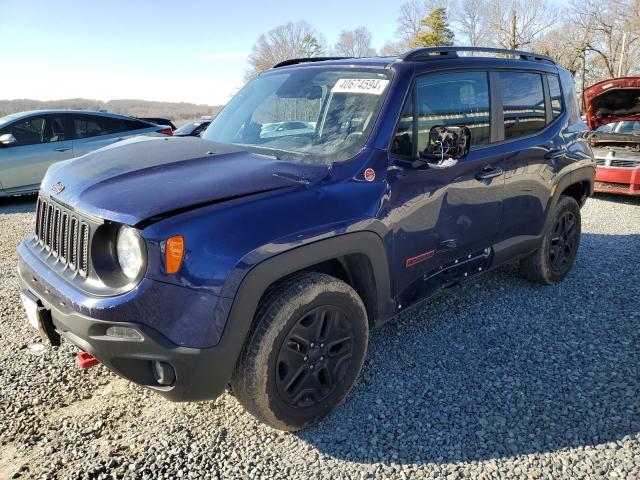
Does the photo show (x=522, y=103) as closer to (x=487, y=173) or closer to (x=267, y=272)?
(x=487, y=173)

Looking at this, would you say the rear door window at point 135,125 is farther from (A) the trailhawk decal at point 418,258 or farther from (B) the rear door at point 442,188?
(A) the trailhawk decal at point 418,258

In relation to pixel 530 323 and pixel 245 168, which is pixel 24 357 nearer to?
pixel 245 168

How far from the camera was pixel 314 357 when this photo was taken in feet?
8.35

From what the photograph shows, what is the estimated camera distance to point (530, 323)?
3.85 m

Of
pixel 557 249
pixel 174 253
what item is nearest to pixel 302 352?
pixel 174 253

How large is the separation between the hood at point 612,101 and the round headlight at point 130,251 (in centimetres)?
815

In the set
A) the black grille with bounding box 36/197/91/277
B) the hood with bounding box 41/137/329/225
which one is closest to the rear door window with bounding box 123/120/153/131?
the hood with bounding box 41/137/329/225

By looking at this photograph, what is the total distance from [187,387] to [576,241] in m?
4.07

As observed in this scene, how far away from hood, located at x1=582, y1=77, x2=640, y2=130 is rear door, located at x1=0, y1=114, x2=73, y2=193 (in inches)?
360

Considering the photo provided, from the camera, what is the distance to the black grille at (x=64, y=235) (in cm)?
225

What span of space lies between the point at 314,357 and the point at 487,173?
182 cm

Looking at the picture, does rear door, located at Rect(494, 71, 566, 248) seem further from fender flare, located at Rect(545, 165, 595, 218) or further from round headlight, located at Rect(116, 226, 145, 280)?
round headlight, located at Rect(116, 226, 145, 280)

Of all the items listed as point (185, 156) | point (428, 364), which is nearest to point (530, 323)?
point (428, 364)

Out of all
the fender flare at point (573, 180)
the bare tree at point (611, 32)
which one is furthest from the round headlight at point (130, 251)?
the bare tree at point (611, 32)
